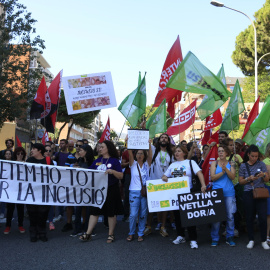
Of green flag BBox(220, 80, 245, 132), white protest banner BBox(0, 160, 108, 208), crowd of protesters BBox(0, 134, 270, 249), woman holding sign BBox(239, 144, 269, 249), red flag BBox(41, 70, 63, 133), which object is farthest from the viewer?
red flag BBox(41, 70, 63, 133)

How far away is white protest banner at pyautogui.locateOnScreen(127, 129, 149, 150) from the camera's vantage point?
6828mm

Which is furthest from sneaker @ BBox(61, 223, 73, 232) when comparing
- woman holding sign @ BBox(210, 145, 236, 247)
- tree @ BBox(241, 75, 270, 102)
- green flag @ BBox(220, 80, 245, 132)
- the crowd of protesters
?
tree @ BBox(241, 75, 270, 102)

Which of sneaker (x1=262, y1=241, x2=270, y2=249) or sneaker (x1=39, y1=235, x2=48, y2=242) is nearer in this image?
sneaker (x1=262, y1=241, x2=270, y2=249)

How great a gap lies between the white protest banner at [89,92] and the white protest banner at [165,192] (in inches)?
→ 127

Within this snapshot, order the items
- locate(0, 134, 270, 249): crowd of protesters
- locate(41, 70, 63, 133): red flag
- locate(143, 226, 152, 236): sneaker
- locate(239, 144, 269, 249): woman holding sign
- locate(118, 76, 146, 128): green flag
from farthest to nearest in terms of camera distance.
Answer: locate(41, 70, 63, 133): red flag
locate(118, 76, 146, 128): green flag
locate(143, 226, 152, 236): sneaker
locate(0, 134, 270, 249): crowd of protesters
locate(239, 144, 269, 249): woman holding sign

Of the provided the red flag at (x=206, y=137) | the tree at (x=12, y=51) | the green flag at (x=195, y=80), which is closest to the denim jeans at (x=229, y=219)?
the green flag at (x=195, y=80)

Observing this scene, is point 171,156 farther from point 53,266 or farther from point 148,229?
point 53,266

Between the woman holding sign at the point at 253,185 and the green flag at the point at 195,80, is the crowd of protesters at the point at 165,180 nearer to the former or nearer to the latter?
the woman holding sign at the point at 253,185

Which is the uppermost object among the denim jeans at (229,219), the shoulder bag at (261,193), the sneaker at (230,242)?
the shoulder bag at (261,193)

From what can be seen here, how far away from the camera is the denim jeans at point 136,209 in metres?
6.66

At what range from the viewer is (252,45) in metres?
29.6

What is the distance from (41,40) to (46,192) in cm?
1776

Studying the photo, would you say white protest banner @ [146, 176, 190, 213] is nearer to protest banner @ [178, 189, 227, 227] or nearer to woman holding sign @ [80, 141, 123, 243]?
protest banner @ [178, 189, 227, 227]

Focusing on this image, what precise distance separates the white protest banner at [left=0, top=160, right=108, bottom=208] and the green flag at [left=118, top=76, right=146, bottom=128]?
2816 millimetres
